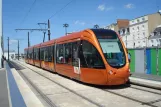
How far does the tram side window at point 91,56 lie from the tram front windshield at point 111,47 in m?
0.37

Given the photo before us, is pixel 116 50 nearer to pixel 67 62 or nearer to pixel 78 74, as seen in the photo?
pixel 78 74

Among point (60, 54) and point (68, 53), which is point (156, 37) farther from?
point (68, 53)

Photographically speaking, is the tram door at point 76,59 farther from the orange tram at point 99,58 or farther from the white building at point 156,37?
the white building at point 156,37

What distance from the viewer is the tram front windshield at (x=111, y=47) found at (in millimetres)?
12841

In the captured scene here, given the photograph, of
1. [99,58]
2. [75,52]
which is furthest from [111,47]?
[75,52]

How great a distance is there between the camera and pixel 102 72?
41.5ft

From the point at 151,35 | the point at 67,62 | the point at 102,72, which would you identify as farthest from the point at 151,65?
the point at 151,35

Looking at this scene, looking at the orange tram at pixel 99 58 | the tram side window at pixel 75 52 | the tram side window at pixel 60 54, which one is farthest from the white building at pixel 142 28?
the orange tram at pixel 99 58

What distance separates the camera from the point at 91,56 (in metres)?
13.3

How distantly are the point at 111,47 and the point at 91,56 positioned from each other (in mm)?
1078

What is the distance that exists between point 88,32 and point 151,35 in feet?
213

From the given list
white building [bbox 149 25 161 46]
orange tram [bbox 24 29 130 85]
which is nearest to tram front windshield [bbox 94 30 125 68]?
orange tram [bbox 24 29 130 85]

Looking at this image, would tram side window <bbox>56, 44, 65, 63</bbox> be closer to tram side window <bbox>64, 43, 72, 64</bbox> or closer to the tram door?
tram side window <bbox>64, 43, 72, 64</bbox>

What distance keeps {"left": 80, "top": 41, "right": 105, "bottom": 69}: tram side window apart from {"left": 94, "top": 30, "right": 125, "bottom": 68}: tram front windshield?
37 centimetres
